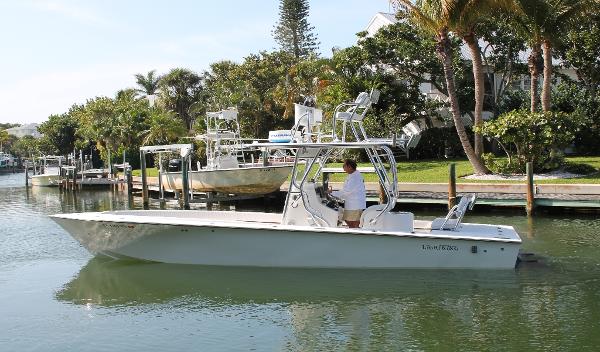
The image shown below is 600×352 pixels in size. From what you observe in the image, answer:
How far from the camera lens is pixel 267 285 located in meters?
12.5

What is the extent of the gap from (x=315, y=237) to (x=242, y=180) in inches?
559

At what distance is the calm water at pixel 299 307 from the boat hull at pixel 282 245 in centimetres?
22

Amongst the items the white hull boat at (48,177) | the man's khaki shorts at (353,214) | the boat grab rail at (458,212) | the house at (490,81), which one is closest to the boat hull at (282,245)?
the boat grab rail at (458,212)

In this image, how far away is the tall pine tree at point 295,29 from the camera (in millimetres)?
63531

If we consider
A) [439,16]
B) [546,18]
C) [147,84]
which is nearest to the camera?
[439,16]

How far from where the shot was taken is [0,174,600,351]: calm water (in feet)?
31.1

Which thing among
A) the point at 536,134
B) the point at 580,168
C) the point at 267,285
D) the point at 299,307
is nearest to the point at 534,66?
the point at 536,134

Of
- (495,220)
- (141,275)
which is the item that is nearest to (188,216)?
(141,275)

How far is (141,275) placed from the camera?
1359 centimetres

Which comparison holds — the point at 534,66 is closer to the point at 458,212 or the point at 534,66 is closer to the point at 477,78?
the point at 477,78

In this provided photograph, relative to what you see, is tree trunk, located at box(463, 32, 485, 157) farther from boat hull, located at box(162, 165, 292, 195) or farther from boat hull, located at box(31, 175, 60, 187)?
boat hull, located at box(31, 175, 60, 187)

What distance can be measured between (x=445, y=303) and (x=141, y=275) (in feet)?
20.0

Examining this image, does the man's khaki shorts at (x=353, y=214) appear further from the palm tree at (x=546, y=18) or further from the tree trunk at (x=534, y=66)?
the tree trunk at (x=534, y=66)

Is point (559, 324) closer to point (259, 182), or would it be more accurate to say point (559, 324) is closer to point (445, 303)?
point (445, 303)
